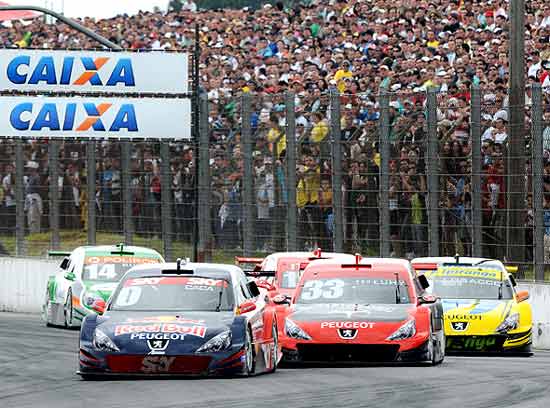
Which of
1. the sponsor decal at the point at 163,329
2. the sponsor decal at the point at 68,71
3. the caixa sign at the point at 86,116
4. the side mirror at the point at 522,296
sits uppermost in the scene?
the sponsor decal at the point at 68,71

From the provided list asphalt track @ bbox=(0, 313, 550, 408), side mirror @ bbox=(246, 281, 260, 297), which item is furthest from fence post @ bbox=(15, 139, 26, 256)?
side mirror @ bbox=(246, 281, 260, 297)

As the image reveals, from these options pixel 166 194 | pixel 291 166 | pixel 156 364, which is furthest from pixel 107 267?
pixel 156 364

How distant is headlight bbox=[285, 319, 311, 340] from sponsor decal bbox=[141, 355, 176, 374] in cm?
286

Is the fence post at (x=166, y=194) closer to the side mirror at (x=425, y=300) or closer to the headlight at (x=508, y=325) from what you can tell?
the headlight at (x=508, y=325)

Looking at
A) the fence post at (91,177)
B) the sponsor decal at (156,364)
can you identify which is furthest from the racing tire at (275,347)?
the fence post at (91,177)

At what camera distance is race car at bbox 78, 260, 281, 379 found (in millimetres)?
15266

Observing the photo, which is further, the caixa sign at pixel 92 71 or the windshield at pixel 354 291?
the caixa sign at pixel 92 71

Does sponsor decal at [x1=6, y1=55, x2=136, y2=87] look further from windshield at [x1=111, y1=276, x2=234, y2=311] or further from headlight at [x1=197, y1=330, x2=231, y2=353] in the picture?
headlight at [x1=197, y1=330, x2=231, y2=353]

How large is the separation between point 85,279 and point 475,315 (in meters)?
6.87

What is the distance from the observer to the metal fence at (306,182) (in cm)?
2364

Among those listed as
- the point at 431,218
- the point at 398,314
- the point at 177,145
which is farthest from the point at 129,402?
the point at 177,145

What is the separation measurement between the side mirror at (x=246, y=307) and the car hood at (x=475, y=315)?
18.1ft

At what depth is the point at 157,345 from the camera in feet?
50.0

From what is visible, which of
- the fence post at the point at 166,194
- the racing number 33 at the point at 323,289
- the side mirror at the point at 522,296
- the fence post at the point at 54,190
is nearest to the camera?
the racing number 33 at the point at 323,289
